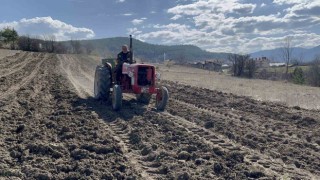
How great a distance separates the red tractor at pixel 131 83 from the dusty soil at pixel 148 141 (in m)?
0.41

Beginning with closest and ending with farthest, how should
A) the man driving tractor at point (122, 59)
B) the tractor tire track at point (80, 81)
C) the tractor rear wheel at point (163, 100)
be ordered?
Answer: 1. the tractor rear wheel at point (163, 100)
2. the man driving tractor at point (122, 59)
3. the tractor tire track at point (80, 81)

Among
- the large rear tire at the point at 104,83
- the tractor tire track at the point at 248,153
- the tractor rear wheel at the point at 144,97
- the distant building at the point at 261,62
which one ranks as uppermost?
the distant building at the point at 261,62

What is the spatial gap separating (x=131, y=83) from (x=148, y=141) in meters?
4.65

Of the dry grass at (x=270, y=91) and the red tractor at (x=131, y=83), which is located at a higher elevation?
the red tractor at (x=131, y=83)

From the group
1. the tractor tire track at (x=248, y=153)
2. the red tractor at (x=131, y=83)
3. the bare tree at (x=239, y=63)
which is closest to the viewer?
the tractor tire track at (x=248, y=153)

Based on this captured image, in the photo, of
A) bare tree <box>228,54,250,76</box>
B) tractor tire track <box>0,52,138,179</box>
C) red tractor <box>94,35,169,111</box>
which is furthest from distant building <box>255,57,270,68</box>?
tractor tire track <box>0,52,138,179</box>

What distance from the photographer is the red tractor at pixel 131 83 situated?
37.5ft

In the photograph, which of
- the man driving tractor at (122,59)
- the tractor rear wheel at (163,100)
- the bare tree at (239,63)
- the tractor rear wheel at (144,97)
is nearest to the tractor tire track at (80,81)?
the man driving tractor at (122,59)

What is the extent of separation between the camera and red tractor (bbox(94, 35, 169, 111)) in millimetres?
11438

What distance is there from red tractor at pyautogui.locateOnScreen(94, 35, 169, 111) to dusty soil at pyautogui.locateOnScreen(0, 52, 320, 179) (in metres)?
0.41

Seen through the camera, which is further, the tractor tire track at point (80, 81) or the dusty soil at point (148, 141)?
the tractor tire track at point (80, 81)

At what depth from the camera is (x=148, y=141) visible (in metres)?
7.75

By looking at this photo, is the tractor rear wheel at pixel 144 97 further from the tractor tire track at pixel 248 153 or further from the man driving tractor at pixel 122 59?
the tractor tire track at pixel 248 153

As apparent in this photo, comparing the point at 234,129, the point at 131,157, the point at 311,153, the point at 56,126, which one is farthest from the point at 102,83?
the point at 311,153
